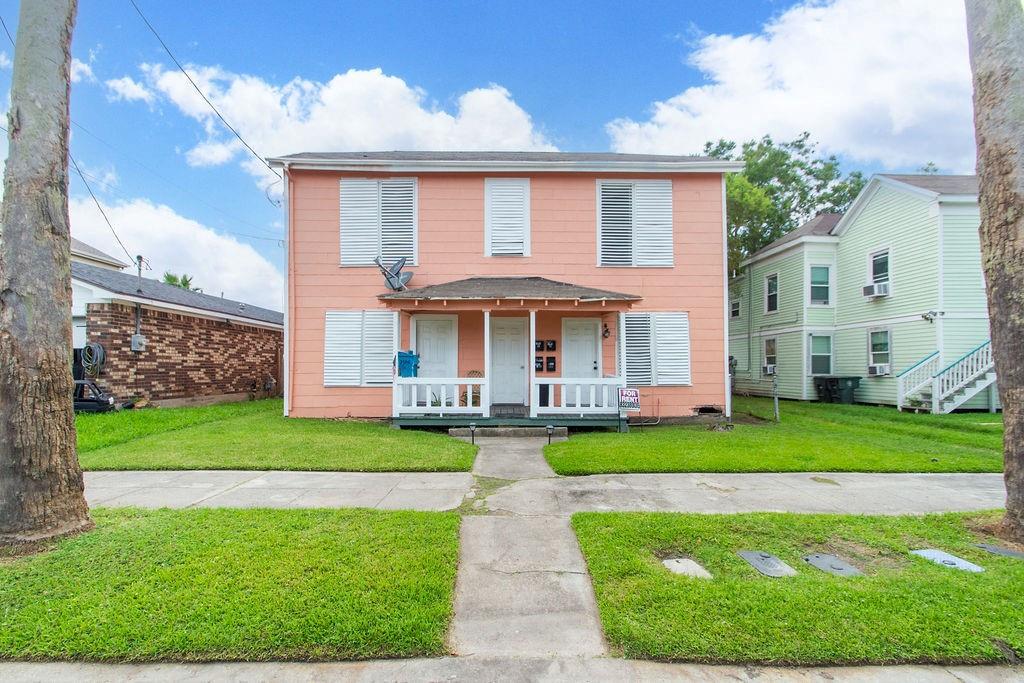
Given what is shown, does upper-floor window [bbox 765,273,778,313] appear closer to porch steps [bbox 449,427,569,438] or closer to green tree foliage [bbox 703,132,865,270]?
green tree foliage [bbox 703,132,865,270]

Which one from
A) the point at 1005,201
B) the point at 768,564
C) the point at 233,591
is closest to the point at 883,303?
the point at 1005,201

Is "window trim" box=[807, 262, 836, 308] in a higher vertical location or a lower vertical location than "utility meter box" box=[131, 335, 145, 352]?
higher

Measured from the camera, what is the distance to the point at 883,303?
45.1ft

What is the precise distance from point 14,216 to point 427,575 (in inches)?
168

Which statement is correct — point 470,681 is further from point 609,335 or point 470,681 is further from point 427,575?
point 609,335

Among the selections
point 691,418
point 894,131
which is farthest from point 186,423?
point 894,131

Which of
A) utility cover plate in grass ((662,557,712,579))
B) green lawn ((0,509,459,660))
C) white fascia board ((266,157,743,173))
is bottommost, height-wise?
utility cover plate in grass ((662,557,712,579))

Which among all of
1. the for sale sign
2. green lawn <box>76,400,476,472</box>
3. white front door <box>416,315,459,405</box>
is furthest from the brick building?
the for sale sign

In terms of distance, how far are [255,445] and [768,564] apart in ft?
23.9

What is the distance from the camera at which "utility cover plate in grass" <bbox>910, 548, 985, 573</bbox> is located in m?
3.11

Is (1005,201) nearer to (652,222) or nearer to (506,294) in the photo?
(506,294)

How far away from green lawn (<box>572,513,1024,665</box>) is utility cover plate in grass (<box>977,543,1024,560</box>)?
95 millimetres

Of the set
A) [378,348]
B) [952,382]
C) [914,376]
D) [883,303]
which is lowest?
[952,382]

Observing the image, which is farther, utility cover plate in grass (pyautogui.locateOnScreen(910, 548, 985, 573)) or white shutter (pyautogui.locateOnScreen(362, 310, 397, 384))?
white shutter (pyautogui.locateOnScreen(362, 310, 397, 384))
